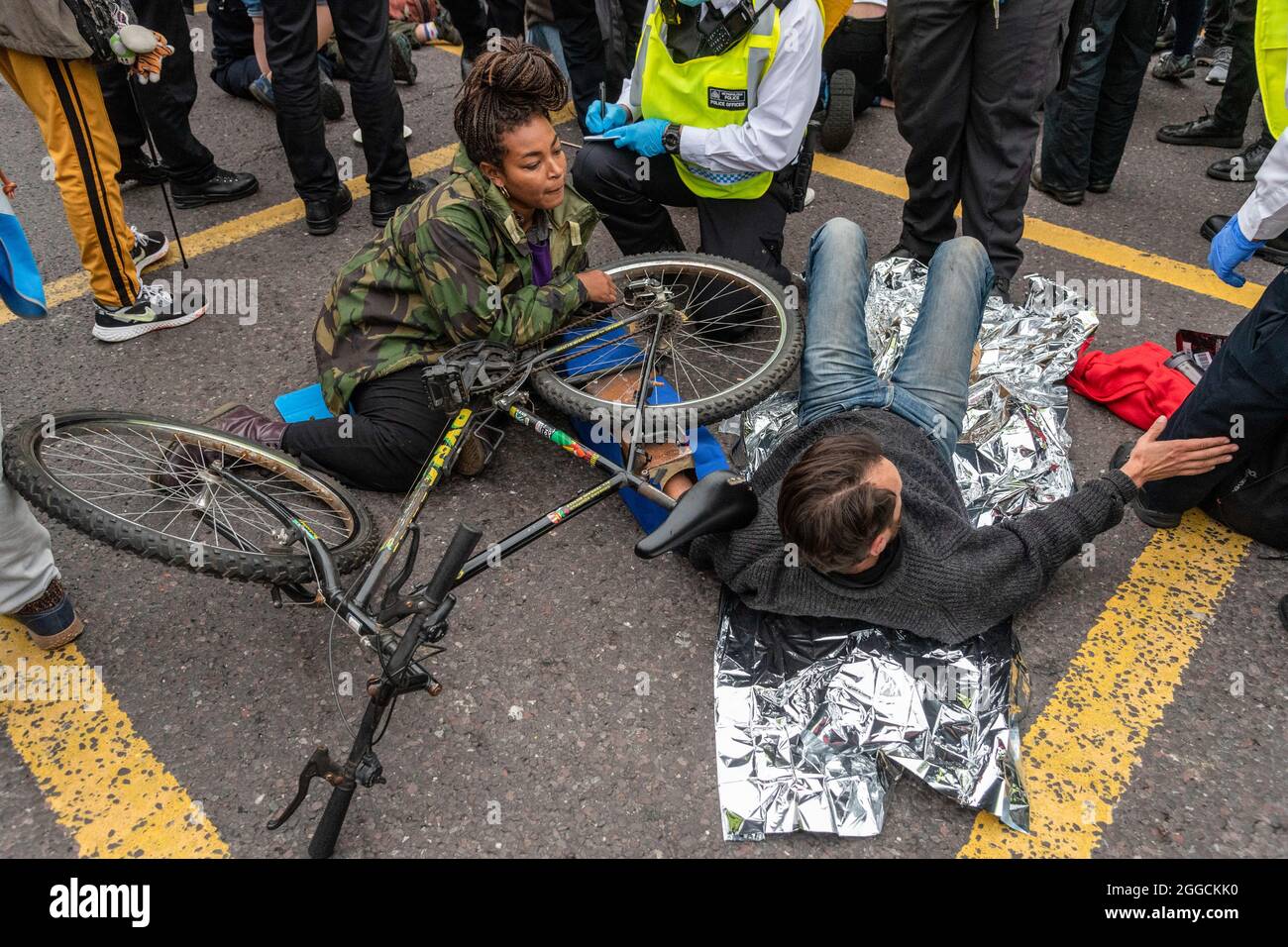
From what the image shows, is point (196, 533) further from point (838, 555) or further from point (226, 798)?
point (838, 555)

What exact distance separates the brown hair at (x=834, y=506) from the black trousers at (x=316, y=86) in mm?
3032

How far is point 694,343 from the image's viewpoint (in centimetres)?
350

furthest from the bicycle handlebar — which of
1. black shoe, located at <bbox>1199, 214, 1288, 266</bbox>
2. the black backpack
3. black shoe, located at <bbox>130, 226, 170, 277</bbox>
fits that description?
black shoe, located at <bbox>1199, 214, 1288, 266</bbox>

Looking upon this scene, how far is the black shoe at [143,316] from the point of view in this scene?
12.1ft

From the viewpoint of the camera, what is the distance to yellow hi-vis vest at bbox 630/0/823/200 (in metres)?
3.31

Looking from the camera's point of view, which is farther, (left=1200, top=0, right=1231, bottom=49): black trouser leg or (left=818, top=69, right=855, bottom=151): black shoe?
(left=1200, top=0, right=1231, bottom=49): black trouser leg

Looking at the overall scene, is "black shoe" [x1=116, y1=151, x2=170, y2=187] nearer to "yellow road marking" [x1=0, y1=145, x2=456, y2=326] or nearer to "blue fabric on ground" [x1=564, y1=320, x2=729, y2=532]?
"yellow road marking" [x1=0, y1=145, x2=456, y2=326]

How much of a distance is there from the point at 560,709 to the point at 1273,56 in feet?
8.88

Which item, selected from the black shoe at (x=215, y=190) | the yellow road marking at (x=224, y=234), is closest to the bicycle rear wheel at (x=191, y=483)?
the yellow road marking at (x=224, y=234)

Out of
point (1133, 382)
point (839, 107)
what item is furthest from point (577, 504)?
point (839, 107)

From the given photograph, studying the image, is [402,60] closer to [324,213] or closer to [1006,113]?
[324,213]

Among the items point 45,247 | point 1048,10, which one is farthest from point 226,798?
point 1048,10

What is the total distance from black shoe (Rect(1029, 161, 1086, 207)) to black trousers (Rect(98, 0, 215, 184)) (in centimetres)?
409

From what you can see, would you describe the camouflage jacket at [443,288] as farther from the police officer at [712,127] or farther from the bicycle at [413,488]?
the police officer at [712,127]
